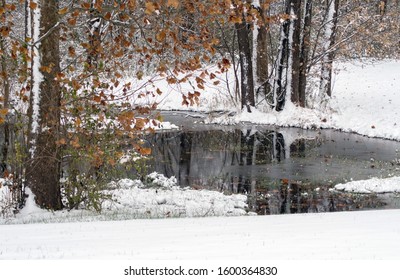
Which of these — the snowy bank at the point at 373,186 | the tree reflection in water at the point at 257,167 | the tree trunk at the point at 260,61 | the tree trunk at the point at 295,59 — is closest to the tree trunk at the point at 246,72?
the tree trunk at the point at 260,61

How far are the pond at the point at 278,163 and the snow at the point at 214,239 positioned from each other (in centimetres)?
370

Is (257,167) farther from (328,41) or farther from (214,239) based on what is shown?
(328,41)

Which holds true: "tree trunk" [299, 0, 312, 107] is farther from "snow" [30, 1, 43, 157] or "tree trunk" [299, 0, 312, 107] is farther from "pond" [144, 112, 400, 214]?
"snow" [30, 1, 43, 157]

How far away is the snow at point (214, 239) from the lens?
572 centimetres

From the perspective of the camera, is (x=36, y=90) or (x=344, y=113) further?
(x=344, y=113)

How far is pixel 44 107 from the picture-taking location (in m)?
10.6

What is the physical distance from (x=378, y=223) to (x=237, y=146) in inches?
491

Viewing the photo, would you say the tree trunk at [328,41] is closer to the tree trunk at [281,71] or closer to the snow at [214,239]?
the tree trunk at [281,71]

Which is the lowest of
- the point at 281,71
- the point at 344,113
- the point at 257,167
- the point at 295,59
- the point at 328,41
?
the point at 257,167

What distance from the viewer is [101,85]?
10789mm

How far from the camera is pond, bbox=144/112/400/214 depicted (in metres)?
12.7

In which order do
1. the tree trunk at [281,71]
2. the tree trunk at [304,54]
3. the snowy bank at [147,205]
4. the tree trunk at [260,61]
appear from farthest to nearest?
the tree trunk at [260,61]
the tree trunk at [304,54]
the tree trunk at [281,71]
the snowy bank at [147,205]

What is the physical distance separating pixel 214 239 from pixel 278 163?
1079 cm

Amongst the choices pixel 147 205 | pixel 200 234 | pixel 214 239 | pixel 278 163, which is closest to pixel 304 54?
pixel 278 163
